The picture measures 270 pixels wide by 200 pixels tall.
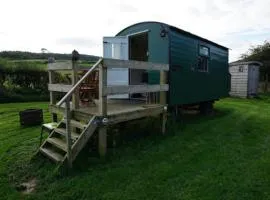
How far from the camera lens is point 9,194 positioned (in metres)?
2.64

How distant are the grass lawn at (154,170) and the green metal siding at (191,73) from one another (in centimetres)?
161

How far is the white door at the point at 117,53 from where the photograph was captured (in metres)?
6.04

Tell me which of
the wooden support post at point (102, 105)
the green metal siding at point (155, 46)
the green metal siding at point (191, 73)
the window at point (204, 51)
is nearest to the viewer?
the wooden support post at point (102, 105)

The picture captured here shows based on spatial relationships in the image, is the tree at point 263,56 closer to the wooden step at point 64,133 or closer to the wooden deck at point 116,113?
the wooden deck at point 116,113

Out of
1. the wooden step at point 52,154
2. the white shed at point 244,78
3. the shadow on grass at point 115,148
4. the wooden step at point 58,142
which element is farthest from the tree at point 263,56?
the wooden step at point 52,154

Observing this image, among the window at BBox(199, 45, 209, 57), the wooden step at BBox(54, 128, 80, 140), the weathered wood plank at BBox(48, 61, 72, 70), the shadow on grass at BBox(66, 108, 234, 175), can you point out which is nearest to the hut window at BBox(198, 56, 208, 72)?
the window at BBox(199, 45, 209, 57)

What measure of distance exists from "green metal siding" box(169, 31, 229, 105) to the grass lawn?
5.28ft

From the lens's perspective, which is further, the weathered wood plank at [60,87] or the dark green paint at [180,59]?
the dark green paint at [180,59]

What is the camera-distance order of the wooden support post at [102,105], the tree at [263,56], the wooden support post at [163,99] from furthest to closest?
1. the tree at [263,56]
2. the wooden support post at [163,99]
3. the wooden support post at [102,105]

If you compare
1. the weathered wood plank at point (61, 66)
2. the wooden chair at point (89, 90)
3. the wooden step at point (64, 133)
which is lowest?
the wooden step at point (64, 133)

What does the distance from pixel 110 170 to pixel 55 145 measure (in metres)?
1.08

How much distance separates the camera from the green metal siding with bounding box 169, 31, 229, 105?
5.76m

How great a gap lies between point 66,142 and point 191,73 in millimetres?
4614

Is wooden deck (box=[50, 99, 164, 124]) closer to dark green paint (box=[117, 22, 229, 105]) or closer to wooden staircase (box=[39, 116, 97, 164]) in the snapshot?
wooden staircase (box=[39, 116, 97, 164])
